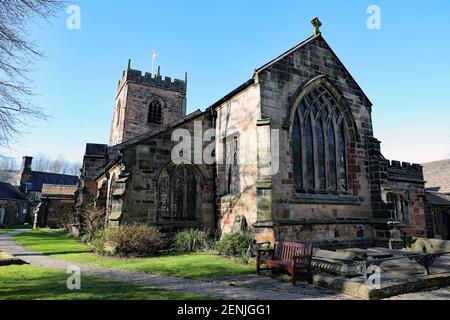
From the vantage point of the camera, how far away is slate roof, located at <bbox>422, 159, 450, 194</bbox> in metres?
29.5

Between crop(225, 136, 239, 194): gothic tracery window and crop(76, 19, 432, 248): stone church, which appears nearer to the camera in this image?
crop(76, 19, 432, 248): stone church

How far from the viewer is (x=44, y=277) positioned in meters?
7.45

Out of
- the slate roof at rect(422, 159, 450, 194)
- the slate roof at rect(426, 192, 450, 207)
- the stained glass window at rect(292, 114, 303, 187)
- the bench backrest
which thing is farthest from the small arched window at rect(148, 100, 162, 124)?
the slate roof at rect(422, 159, 450, 194)

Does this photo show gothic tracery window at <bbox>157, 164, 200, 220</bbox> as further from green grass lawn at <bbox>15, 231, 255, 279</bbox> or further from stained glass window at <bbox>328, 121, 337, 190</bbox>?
stained glass window at <bbox>328, 121, 337, 190</bbox>

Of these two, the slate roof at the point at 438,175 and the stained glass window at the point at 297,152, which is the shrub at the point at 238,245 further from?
the slate roof at the point at 438,175

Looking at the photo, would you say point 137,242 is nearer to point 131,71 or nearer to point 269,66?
point 269,66

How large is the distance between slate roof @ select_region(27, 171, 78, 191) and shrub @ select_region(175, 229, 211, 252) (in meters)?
47.4

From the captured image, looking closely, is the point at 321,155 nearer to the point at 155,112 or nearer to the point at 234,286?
the point at 234,286

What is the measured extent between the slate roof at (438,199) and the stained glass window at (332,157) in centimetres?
1629

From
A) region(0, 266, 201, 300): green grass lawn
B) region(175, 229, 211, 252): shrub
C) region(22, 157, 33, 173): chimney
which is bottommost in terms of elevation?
region(0, 266, 201, 300): green grass lawn

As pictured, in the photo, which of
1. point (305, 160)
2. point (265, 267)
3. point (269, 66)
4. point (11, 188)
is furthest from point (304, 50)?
point (11, 188)

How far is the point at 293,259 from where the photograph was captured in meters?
6.92

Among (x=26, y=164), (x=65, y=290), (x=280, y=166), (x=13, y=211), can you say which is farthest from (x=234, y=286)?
(x=26, y=164)
